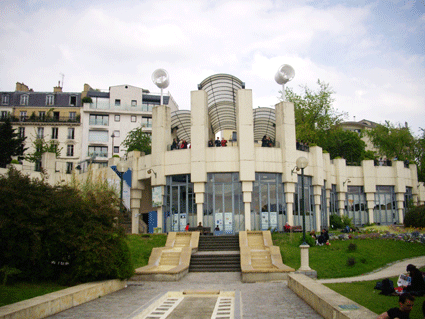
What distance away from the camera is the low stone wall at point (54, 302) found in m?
8.09

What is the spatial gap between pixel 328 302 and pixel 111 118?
60.7m

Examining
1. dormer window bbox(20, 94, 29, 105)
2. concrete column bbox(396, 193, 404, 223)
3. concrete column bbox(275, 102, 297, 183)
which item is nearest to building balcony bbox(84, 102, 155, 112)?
dormer window bbox(20, 94, 29, 105)

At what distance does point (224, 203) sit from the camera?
94.1 feet

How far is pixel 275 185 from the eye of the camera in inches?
1149

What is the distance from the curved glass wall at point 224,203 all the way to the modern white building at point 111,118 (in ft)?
120

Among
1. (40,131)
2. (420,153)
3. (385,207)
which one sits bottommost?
(385,207)

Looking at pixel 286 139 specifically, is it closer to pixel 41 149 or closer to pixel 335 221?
pixel 335 221

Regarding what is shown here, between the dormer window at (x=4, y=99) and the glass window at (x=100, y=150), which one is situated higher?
the dormer window at (x=4, y=99)

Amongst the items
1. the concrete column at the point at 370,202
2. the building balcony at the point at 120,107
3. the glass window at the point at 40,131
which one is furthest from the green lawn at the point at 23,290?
the building balcony at the point at 120,107

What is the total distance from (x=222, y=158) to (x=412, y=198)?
25314mm

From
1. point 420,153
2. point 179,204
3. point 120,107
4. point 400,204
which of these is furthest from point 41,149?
point 420,153

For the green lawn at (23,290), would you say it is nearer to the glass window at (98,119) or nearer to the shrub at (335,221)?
the shrub at (335,221)

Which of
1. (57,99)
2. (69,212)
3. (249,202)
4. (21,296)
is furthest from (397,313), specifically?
(57,99)

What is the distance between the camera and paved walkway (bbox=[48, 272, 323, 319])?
30.7 ft
